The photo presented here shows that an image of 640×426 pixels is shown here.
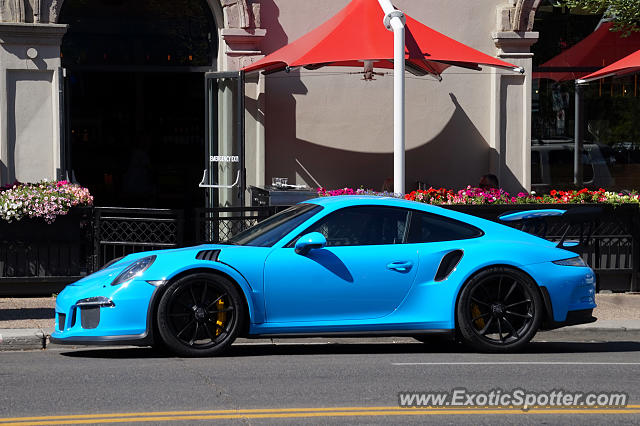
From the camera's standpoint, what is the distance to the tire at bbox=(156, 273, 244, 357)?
8.40 meters

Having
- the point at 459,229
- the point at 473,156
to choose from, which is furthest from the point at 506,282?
the point at 473,156

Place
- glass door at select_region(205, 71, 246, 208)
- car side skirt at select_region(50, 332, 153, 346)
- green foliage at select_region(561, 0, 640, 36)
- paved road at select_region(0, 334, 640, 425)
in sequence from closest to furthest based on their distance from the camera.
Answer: paved road at select_region(0, 334, 640, 425), car side skirt at select_region(50, 332, 153, 346), glass door at select_region(205, 71, 246, 208), green foliage at select_region(561, 0, 640, 36)

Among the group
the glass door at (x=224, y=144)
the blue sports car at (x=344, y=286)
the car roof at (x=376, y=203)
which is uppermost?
the glass door at (x=224, y=144)

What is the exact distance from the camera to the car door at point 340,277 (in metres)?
8.60

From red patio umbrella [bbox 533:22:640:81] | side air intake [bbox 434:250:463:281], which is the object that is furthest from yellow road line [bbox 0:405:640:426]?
red patio umbrella [bbox 533:22:640:81]

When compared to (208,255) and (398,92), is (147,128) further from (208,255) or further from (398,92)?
(208,255)

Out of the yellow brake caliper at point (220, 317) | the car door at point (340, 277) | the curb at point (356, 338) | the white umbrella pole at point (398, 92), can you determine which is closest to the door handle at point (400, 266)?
the car door at point (340, 277)

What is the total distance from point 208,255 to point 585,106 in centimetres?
1032

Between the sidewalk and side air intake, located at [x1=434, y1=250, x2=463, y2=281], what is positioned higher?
side air intake, located at [x1=434, y1=250, x2=463, y2=281]

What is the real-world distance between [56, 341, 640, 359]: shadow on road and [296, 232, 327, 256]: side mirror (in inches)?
41.3

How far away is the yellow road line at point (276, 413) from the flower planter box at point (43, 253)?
631cm

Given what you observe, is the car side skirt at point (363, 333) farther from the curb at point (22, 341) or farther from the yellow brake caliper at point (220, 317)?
the curb at point (22, 341)

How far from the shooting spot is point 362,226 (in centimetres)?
892

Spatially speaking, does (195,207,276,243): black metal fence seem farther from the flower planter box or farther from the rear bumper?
the rear bumper
